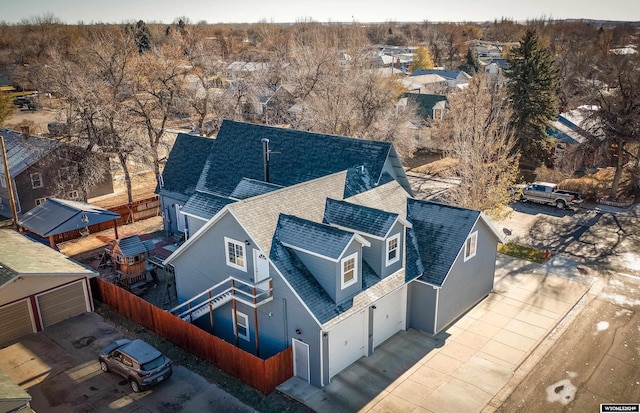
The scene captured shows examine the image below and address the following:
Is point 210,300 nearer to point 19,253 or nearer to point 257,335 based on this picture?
point 257,335

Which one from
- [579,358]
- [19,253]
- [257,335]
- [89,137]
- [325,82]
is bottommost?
[579,358]

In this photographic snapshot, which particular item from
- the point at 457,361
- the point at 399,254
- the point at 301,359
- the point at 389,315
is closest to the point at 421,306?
the point at 389,315

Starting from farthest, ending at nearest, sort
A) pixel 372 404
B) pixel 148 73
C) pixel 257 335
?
pixel 148 73
pixel 257 335
pixel 372 404

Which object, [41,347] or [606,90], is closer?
[41,347]

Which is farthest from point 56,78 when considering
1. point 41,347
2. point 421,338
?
point 421,338

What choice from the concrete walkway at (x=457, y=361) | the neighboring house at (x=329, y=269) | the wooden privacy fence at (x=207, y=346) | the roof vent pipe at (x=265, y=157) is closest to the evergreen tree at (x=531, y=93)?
the concrete walkway at (x=457, y=361)

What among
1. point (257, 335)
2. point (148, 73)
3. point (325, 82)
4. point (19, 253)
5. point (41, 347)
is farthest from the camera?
point (325, 82)

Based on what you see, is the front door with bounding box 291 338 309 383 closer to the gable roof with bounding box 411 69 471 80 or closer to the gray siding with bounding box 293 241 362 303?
the gray siding with bounding box 293 241 362 303

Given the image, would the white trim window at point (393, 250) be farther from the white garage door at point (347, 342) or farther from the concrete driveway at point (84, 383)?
the concrete driveway at point (84, 383)
